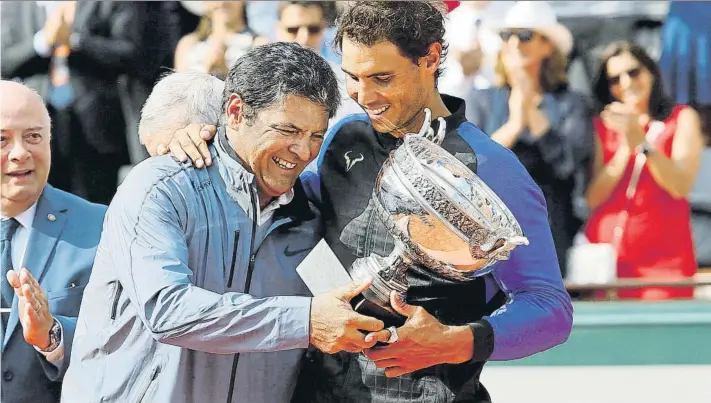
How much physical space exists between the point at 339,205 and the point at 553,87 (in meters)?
1.13

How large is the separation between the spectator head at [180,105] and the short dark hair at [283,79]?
0.20 metres

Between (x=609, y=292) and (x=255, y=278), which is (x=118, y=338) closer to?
(x=255, y=278)

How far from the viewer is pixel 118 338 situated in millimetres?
2375

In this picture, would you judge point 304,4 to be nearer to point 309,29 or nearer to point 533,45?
point 309,29

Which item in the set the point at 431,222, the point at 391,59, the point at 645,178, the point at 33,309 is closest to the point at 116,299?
the point at 33,309

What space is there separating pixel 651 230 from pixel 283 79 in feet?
4.86

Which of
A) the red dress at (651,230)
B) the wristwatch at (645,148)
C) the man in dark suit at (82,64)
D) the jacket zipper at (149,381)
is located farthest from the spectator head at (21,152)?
the wristwatch at (645,148)

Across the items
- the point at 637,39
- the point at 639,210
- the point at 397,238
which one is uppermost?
the point at 637,39

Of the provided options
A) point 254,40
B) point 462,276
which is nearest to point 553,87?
point 254,40

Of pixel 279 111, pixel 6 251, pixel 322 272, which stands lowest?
pixel 6 251

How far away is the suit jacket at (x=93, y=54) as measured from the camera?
3.23m

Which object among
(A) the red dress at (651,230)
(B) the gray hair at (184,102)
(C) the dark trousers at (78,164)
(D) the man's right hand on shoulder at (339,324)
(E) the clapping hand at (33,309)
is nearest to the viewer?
(D) the man's right hand on shoulder at (339,324)

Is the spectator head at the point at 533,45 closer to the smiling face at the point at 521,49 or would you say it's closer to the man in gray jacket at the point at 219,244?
the smiling face at the point at 521,49

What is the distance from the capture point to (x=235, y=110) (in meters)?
2.40
